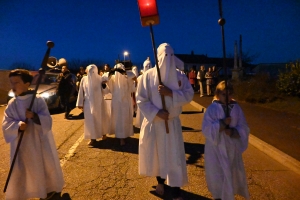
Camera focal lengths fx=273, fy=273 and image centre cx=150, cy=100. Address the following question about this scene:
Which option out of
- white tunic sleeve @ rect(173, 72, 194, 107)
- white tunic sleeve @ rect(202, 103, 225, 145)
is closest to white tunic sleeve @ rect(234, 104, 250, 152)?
white tunic sleeve @ rect(202, 103, 225, 145)

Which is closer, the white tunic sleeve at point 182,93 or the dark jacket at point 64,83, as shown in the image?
the white tunic sleeve at point 182,93

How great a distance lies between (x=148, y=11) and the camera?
136 inches

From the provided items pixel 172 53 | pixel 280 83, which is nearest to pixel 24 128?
pixel 172 53

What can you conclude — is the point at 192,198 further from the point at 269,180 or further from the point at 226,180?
the point at 269,180

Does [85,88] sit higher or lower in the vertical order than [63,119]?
higher

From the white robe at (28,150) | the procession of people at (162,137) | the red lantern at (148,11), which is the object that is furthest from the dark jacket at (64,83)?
the red lantern at (148,11)

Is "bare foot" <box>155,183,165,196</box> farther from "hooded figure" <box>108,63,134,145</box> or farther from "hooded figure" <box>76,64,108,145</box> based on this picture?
"hooded figure" <box>76,64,108,145</box>

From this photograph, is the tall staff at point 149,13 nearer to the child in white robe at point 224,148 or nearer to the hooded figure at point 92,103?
the child in white robe at point 224,148

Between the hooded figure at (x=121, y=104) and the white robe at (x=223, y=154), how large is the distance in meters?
3.31

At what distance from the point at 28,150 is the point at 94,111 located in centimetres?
328

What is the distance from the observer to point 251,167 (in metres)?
4.99

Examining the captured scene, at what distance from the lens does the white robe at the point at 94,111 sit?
257 inches

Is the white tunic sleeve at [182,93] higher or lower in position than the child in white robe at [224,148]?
higher

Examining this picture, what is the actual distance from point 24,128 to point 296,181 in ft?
13.4
